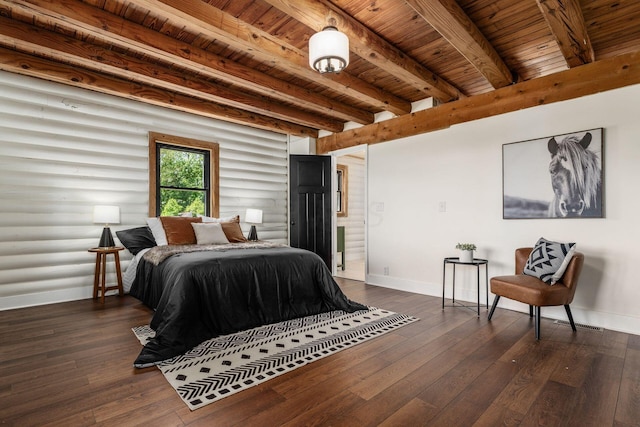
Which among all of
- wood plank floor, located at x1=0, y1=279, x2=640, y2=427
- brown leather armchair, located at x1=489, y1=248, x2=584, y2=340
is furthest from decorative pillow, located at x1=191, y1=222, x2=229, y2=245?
brown leather armchair, located at x1=489, y1=248, x2=584, y2=340

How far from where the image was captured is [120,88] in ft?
12.9

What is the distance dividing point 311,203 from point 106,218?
10.0 ft

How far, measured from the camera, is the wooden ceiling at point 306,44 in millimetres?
2523

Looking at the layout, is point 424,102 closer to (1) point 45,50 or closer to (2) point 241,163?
(2) point 241,163

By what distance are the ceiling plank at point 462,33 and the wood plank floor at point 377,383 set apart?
8.33 feet

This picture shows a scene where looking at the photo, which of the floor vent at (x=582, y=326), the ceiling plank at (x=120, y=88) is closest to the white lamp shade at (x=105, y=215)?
the ceiling plank at (x=120, y=88)

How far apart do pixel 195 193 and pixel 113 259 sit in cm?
144

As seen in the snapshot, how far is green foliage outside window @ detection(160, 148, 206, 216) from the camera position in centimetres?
478

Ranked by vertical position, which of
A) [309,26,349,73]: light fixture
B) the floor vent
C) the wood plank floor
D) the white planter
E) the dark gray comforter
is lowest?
the floor vent

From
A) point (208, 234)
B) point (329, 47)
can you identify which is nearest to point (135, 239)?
point (208, 234)

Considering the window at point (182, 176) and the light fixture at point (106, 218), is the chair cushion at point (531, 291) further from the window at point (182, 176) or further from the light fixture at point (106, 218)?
the light fixture at point (106, 218)

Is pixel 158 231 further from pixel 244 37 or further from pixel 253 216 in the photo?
pixel 244 37

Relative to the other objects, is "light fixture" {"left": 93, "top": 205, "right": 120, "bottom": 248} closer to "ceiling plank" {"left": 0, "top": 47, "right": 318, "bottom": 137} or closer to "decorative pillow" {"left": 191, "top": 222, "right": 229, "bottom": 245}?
"decorative pillow" {"left": 191, "top": 222, "right": 229, "bottom": 245}

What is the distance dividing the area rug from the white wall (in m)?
1.45
